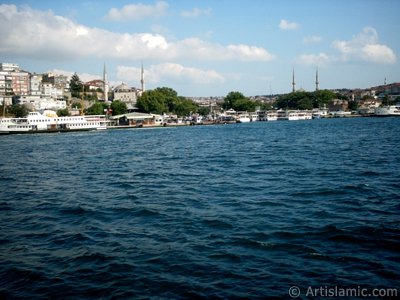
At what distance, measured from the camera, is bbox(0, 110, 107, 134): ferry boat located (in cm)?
7519

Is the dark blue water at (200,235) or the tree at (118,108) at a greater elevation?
the tree at (118,108)

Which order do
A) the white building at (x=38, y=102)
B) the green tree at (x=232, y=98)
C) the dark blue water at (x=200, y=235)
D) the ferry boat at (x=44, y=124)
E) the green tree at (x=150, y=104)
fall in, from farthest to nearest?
the green tree at (x=232, y=98), the green tree at (x=150, y=104), the white building at (x=38, y=102), the ferry boat at (x=44, y=124), the dark blue water at (x=200, y=235)

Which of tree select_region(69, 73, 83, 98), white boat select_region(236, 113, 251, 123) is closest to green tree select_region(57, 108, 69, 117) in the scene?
tree select_region(69, 73, 83, 98)

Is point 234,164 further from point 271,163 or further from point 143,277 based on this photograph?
point 143,277

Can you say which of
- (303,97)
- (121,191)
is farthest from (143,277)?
(303,97)

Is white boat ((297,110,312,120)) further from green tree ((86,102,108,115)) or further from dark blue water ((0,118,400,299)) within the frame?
dark blue water ((0,118,400,299))

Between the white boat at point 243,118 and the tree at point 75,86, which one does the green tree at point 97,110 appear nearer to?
the tree at point 75,86

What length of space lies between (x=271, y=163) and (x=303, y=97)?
14468 centimetres

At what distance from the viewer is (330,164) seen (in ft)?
66.7

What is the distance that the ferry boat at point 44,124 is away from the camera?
75188 millimetres

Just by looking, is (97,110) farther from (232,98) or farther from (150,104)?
(232,98)

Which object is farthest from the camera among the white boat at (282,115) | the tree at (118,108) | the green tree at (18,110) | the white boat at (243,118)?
the white boat at (282,115)

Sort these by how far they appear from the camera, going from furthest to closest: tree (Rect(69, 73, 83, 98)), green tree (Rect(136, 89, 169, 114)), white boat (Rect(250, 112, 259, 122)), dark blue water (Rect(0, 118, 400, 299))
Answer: white boat (Rect(250, 112, 259, 122)), tree (Rect(69, 73, 83, 98)), green tree (Rect(136, 89, 169, 114)), dark blue water (Rect(0, 118, 400, 299))

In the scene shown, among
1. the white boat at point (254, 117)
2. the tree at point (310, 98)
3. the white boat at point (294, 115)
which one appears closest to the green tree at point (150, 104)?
the white boat at point (254, 117)
